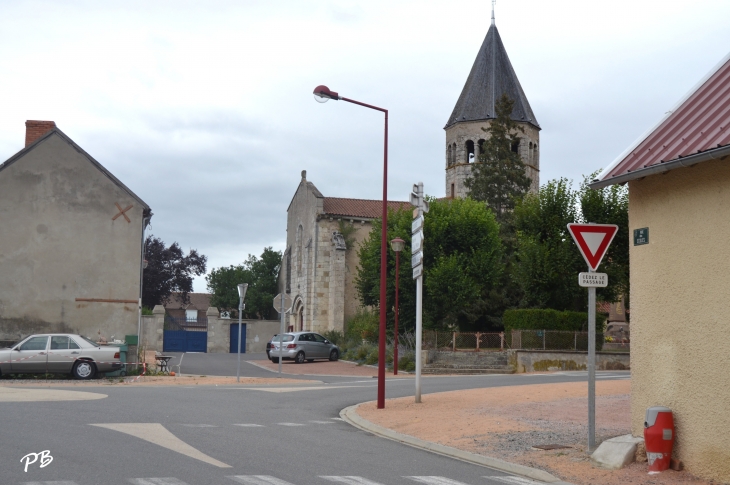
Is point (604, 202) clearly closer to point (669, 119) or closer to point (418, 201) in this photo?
point (418, 201)

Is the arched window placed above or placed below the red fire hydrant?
above

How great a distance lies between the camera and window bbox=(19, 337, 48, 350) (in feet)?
76.9

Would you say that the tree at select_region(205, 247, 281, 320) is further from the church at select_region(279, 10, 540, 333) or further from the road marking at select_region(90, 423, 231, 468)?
the road marking at select_region(90, 423, 231, 468)

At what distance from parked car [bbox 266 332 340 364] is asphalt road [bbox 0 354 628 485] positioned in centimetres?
2158

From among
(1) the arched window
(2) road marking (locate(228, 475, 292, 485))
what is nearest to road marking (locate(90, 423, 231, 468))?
(2) road marking (locate(228, 475, 292, 485))

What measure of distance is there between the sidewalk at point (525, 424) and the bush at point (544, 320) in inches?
554

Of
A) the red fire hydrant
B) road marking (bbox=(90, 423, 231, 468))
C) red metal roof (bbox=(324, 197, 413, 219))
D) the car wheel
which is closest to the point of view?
the red fire hydrant

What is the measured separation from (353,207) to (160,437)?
42074 mm

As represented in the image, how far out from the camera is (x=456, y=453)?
10297mm

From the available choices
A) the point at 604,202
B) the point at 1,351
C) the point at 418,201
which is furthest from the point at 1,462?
the point at 604,202

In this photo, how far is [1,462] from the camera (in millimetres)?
8297

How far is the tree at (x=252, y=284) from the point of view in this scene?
69.1m

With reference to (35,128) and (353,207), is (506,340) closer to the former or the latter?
(353,207)

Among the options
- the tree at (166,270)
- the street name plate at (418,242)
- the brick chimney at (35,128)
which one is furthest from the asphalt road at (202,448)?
the tree at (166,270)
